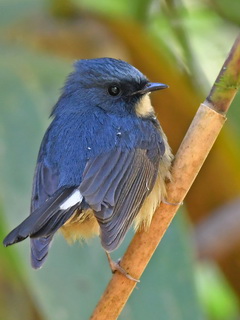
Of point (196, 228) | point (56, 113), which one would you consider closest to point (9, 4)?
point (56, 113)

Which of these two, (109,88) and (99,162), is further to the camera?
(109,88)

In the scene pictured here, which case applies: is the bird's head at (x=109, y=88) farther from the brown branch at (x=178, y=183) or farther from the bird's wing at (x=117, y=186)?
the brown branch at (x=178, y=183)

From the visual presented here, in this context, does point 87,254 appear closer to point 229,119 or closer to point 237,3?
point 229,119

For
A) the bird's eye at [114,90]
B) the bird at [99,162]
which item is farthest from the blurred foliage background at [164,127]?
the bird's eye at [114,90]

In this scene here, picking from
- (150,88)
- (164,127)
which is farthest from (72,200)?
(164,127)

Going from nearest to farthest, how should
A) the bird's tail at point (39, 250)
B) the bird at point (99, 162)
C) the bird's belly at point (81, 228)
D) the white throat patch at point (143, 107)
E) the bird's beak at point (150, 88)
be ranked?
the bird's tail at point (39, 250), the bird at point (99, 162), the bird's belly at point (81, 228), the bird's beak at point (150, 88), the white throat patch at point (143, 107)

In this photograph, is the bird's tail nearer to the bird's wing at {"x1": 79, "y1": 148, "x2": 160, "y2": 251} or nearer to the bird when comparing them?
the bird

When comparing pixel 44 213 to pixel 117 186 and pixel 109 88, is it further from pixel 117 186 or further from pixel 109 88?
pixel 109 88
